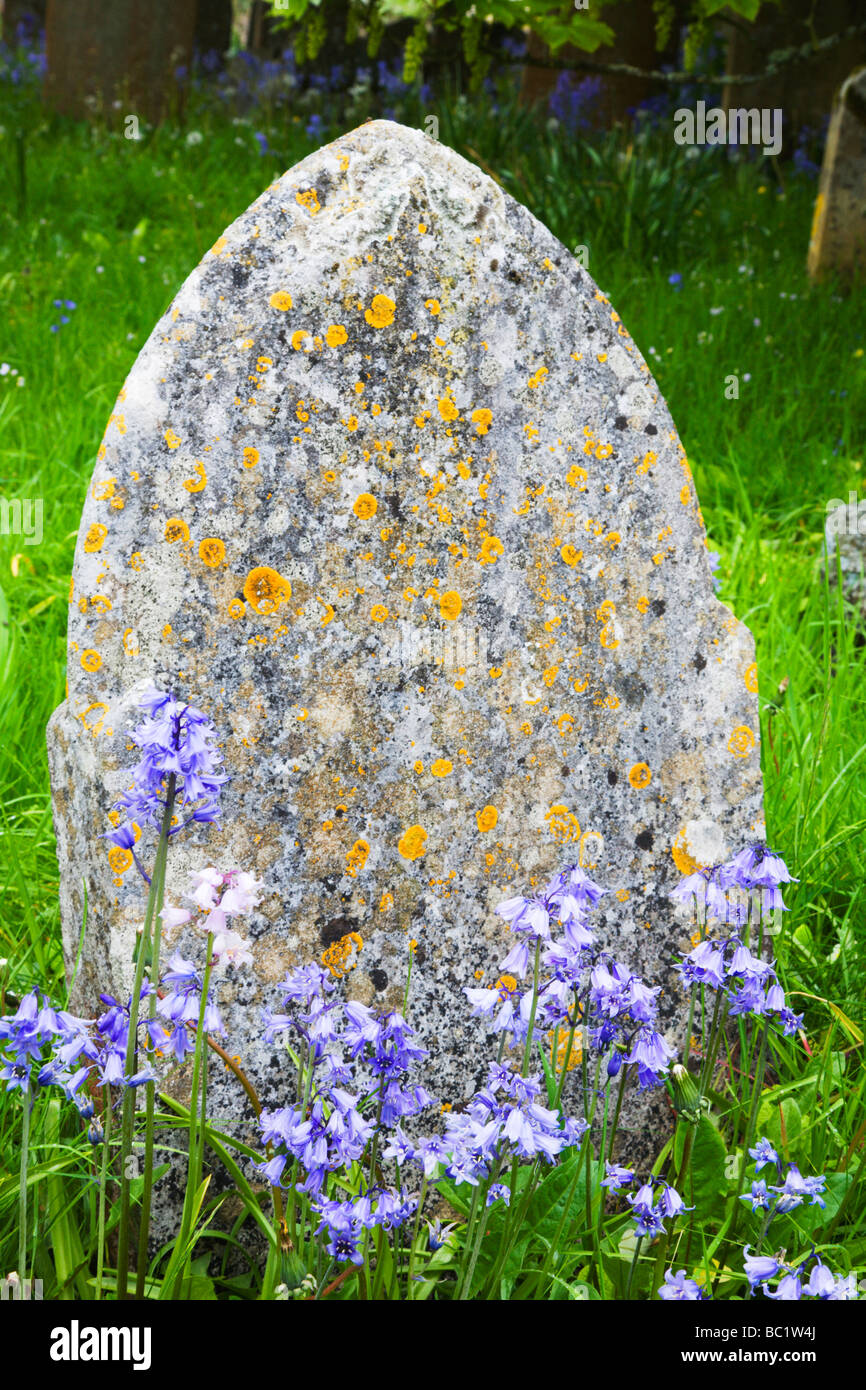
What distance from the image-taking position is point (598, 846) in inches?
74.5

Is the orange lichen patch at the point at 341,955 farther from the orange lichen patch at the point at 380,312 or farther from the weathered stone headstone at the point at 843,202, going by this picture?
the weathered stone headstone at the point at 843,202

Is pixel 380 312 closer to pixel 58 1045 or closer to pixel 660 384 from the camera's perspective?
pixel 58 1045

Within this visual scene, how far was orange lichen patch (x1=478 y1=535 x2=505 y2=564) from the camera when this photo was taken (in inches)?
71.5

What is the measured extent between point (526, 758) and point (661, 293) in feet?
13.4

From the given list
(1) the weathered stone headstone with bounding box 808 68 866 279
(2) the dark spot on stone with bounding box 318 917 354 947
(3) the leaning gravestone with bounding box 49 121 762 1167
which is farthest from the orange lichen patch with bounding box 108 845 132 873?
(1) the weathered stone headstone with bounding box 808 68 866 279

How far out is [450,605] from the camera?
180 centimetres

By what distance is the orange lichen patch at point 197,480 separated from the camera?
64.6 inches

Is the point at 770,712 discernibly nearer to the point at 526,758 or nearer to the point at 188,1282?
the point at 526,758

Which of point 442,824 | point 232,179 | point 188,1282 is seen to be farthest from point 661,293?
point 188,1282

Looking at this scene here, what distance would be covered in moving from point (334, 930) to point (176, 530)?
0.66 m

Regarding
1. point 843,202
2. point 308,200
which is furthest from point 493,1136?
point 843,202

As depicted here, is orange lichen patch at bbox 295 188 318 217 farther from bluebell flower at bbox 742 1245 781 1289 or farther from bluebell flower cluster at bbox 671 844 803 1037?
bluebell flower at bbox 742 1245 781 1289

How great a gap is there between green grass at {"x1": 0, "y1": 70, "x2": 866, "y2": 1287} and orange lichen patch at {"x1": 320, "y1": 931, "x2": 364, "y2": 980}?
44 centimetres

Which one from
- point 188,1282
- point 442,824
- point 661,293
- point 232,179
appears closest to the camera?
point 188,1282
